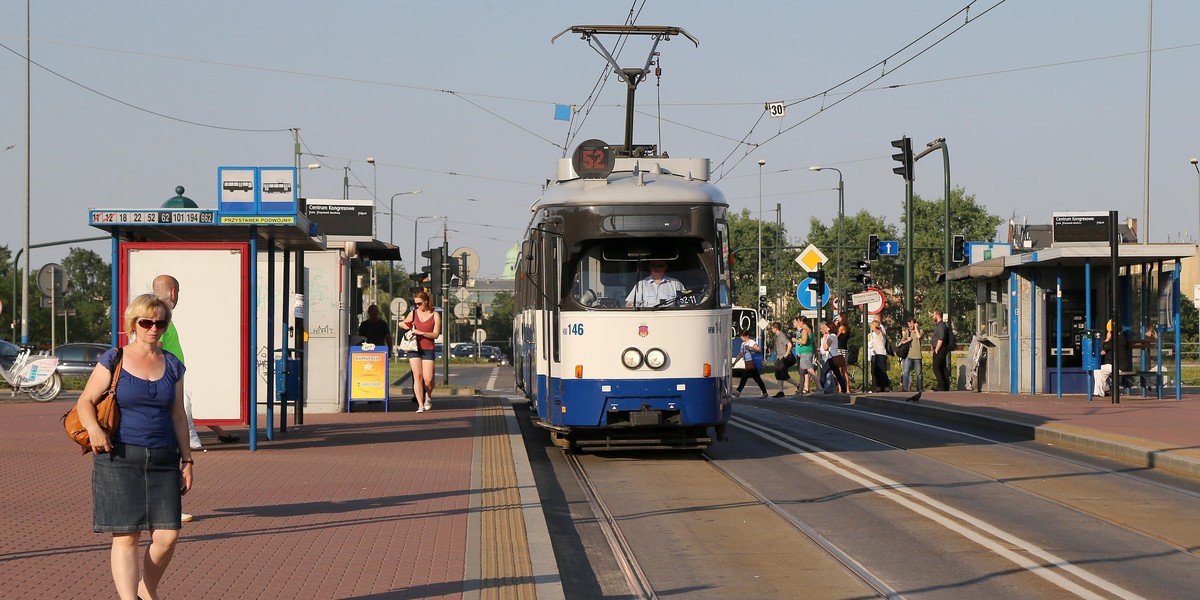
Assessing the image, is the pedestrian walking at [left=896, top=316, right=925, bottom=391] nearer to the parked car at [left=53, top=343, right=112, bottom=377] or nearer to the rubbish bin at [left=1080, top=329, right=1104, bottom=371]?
the rubbish bin at [left=1080, top=329, right=1104, bottom=371]

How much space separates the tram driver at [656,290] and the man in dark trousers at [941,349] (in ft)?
53.3

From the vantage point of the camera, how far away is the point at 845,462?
15.1 m

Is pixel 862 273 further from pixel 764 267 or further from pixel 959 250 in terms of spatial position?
pixel 764 267

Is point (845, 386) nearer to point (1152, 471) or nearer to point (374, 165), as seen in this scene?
point (1152, 471)

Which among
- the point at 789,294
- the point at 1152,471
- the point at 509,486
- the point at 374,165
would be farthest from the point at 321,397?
the point at 789,294

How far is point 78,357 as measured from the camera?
37.5 metres

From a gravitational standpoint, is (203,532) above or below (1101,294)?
below

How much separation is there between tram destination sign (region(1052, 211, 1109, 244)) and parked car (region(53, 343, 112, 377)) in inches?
933

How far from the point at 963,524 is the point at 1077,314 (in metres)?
17.6

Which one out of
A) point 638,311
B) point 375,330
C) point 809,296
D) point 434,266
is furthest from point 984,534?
point 809,296

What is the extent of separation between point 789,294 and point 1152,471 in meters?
94.9

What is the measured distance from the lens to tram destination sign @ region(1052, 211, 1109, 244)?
2880 cm

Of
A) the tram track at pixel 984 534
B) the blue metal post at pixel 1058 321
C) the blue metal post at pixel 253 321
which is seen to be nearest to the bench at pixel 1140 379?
the blue metal post at pixel 1058 321

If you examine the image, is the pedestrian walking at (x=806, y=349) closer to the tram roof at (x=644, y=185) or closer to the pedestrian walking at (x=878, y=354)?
the pedestrian walking at (x=878, y=354)
